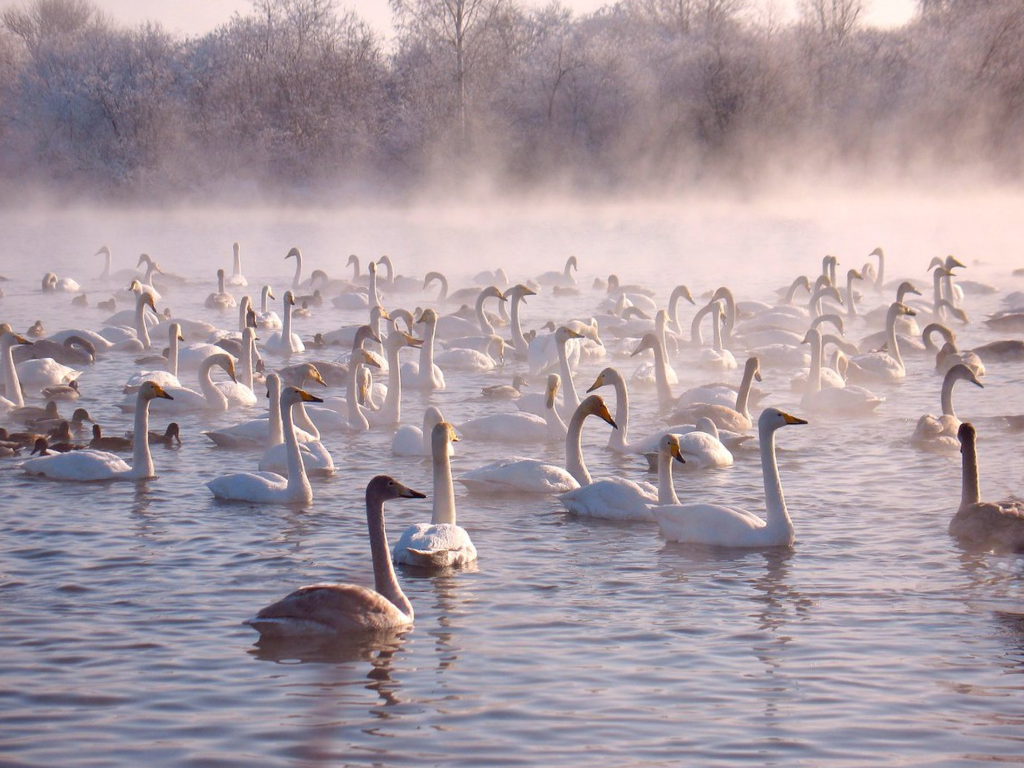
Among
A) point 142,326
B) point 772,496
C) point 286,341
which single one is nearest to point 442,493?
point 772,496

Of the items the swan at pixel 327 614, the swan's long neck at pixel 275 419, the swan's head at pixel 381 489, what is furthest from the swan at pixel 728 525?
the swan's long neck at pixel 275 419

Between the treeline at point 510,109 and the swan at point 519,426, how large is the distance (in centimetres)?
3565

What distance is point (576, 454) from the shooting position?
10.0m

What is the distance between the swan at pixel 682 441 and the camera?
10.7m

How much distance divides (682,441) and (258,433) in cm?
334

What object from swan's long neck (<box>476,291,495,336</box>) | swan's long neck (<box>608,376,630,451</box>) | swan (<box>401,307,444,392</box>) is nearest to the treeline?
swan's long neck (<box>476,291,495,336</box>)

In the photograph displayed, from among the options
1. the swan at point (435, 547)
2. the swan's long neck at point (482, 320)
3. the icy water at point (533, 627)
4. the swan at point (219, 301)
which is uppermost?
the swan at point (219, 301)

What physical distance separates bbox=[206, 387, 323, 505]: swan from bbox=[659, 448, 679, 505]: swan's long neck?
89.9 inches

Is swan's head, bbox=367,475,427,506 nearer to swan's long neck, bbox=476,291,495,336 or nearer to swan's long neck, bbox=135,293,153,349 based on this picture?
swan's long neck, bbox=135,293,153,349

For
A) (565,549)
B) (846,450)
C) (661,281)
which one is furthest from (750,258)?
(565,549)

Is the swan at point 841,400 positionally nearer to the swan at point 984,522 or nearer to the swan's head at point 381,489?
the swan at point 984,522

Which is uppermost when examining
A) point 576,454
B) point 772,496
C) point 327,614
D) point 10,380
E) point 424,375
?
point 10,380

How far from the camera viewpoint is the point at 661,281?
28.0 m

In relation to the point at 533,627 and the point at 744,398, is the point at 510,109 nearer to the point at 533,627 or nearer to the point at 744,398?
the point at 744,398
